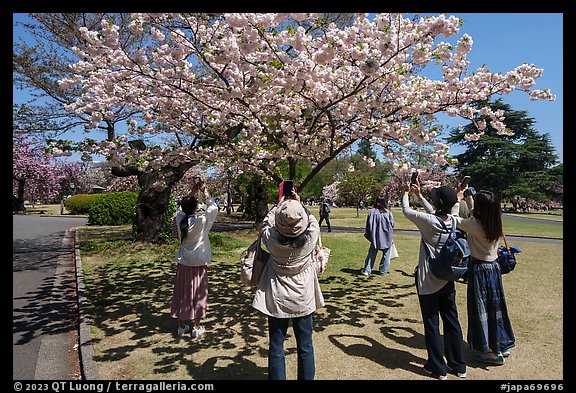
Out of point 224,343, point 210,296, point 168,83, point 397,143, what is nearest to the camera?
point 224,343

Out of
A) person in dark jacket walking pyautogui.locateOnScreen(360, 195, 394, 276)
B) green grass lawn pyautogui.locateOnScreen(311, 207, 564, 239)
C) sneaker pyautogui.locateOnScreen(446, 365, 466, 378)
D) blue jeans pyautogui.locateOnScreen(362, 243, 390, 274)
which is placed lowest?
green grass lawn pyautogui.locateOnScreen(311, 207, 564, 239)

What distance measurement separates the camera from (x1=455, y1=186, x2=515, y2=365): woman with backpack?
12.2 feet

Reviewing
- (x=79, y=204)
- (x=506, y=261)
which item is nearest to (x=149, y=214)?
(x=506, y=261)

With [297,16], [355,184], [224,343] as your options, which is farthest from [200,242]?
[355,184]

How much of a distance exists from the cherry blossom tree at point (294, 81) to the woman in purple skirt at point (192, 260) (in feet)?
4.61

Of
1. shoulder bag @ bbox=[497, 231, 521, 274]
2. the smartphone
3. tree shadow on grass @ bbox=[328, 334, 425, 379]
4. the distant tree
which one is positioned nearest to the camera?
the smartphone

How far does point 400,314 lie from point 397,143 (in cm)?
263

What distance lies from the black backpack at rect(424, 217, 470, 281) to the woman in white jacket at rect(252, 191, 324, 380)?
1.31 m

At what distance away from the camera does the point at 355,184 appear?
32.1 meters

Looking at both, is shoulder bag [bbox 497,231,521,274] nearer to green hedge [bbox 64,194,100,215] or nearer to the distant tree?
green hedge [bbox 64,194,100,215]

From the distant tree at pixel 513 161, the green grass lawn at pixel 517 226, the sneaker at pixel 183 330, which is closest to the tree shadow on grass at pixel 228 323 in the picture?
the sneaker at pixel 183 330

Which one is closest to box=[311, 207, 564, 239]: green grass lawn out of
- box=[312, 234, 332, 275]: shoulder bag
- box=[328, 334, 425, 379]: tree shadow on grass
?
box=[328, 334, 425, 379]: tree shadow on grass
